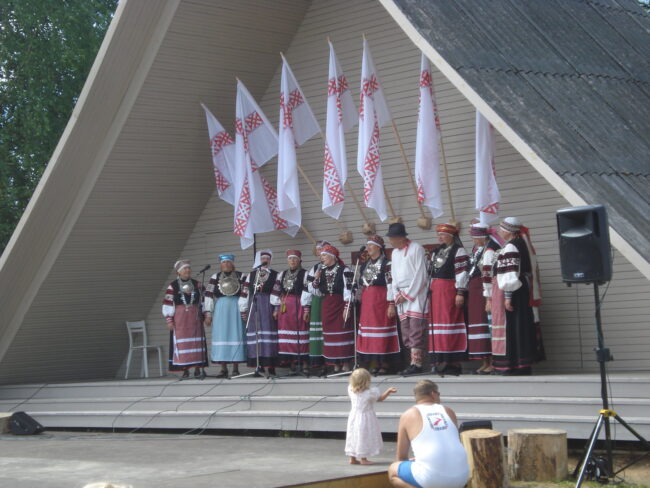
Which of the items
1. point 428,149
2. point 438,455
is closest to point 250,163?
point 428,149

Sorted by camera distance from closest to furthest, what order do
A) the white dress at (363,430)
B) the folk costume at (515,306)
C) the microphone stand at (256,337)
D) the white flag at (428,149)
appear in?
the white dress at (363,430) → the folk costume at (515,306) → the white flag at (428,149) → the microphone stand at (256,337)

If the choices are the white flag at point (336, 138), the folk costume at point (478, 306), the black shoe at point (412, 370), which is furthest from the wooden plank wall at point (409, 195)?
the black shoe at point (412, 370)

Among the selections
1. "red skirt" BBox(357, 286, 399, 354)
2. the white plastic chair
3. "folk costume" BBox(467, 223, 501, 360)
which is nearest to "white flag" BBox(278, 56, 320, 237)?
"red skirt" BBox(357, 286, 399, 354)

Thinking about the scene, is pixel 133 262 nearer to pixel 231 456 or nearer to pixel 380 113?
pixel 380 113

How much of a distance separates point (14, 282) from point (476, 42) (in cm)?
564

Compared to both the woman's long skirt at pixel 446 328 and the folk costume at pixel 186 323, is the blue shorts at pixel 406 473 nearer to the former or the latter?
the woman's long skirt at pixel 446 328

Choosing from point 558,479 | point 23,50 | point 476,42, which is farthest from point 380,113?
point 23,50

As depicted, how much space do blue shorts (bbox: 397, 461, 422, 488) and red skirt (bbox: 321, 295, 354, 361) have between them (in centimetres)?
412

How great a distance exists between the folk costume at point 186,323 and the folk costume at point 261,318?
578 millimetres

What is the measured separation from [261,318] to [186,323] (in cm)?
90

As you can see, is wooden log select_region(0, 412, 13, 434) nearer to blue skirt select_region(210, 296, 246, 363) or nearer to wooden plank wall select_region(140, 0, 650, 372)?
blue skirt select_region(210, 296, 246, 363)

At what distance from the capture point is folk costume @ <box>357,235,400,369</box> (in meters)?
9.73

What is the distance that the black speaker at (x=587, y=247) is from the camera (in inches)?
263

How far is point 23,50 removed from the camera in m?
17.1
